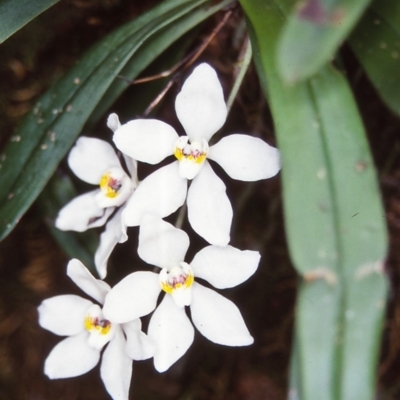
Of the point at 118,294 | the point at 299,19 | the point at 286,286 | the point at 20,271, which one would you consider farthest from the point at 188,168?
the point at 20,271

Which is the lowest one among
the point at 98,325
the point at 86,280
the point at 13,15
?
the point at 98,325

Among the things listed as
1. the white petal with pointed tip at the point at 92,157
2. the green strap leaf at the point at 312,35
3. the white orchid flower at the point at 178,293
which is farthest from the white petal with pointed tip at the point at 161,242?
the green strap leaf at the point at 312,35

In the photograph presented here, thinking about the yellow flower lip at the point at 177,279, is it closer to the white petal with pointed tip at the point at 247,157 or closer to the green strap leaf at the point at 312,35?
the white petal with pointed tip at the point at 247,157

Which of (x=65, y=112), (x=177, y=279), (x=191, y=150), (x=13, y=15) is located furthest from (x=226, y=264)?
(x=13, y=15)

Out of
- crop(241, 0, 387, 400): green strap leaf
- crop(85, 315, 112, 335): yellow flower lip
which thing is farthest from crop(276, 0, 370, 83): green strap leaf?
crop(85, 315, 112, 335): yellow flower lip

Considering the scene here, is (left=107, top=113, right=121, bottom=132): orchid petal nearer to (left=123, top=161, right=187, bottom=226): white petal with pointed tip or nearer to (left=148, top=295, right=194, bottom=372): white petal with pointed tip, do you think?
(left=123, top=161, right=187, bottom=226): white petal with pointed tip

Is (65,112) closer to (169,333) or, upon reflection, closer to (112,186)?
(112,186)
